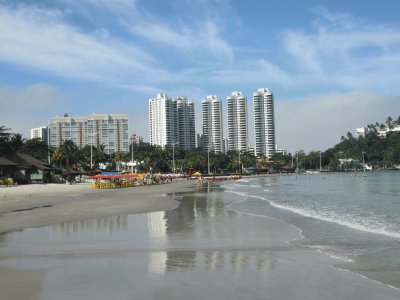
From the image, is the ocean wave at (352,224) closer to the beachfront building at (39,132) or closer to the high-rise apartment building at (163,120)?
the beachfront building at (39,132)

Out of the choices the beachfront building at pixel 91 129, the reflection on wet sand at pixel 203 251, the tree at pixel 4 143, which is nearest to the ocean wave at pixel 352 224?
the reflection on wet sand at pixel 203 251

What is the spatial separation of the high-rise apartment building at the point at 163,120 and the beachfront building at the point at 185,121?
2.97m

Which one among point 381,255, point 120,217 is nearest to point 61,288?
point 381,255

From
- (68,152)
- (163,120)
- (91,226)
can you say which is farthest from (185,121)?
(91,226)

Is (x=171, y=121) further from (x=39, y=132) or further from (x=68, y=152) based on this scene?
(x=68, y=152)

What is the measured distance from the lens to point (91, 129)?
13275cm

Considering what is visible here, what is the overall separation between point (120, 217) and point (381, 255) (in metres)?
12.7

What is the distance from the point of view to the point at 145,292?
285 inches

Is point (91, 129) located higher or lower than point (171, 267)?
higher

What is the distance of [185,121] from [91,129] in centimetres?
6467

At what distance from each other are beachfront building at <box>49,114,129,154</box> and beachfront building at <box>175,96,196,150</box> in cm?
4722

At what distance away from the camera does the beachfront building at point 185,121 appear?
189500 mm

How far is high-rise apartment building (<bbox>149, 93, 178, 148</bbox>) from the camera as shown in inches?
7082

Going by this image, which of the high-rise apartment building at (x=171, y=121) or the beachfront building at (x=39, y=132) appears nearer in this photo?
the beachfront building at (x=39, y=132)
